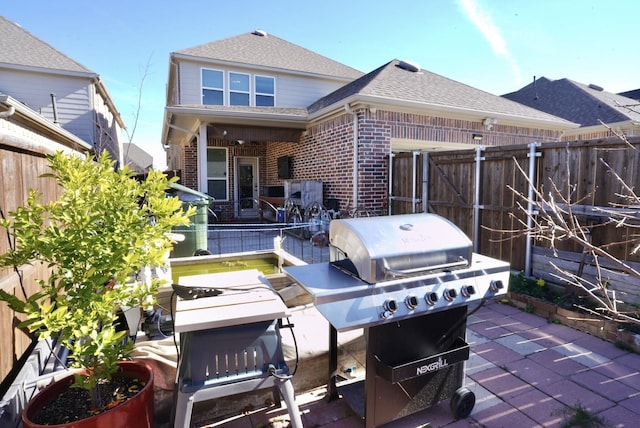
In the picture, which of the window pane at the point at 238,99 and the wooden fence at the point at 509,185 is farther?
the window pane at the point at 238,99

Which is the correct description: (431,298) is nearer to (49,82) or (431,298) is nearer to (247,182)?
(247,182)

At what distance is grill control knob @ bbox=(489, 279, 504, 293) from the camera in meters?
2.26

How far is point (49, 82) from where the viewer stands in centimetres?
1188

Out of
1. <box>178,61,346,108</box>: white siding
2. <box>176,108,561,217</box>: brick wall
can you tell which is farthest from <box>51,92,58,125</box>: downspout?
<box>176,108,561,217</box>: brick wall

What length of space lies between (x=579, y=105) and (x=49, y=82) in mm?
19972

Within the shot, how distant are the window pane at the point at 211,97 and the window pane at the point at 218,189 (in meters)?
2.74

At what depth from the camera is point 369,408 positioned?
7.28ft

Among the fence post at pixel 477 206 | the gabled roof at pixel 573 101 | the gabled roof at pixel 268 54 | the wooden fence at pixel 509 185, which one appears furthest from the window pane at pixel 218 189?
the gabled roof at pixel 573 101

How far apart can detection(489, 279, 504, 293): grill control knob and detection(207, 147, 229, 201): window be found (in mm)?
11636

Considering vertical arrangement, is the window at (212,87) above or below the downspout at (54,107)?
above

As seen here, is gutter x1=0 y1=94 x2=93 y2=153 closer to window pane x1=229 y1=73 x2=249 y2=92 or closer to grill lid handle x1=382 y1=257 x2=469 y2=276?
window pane x1=229 y1=73 x2=249 y2=92

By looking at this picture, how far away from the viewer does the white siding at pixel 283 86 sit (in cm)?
1183

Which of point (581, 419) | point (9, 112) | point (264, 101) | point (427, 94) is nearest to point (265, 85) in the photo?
point (264, 101)

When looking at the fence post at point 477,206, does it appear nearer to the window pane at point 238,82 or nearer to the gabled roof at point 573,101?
the window pane at point 238,82
